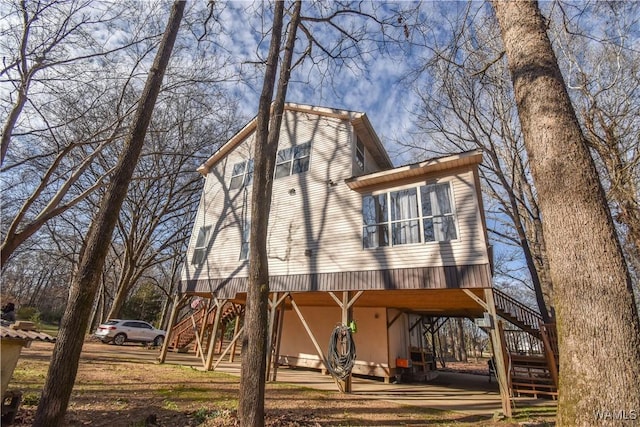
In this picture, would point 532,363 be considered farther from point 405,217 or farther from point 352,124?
point 352,124

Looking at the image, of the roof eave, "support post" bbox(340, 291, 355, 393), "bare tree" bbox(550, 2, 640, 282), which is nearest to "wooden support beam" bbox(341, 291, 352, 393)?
"support post" bbox(340, 291, 355, 393)

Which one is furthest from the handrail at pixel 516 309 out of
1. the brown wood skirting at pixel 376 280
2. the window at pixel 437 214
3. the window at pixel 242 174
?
the window at pixel 242 174

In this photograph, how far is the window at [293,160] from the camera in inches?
446

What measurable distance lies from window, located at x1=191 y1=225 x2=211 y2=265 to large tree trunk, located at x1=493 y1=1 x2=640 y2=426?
11.6 m

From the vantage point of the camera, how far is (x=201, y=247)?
12562 millimetres

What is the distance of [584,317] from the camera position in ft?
7.31

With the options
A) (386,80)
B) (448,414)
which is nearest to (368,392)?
(448,414)

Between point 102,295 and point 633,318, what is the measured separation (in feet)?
90.1

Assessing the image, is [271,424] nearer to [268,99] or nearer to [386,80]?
[268,99]

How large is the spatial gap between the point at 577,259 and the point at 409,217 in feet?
19.8

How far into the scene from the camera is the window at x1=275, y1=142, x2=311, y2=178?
11.3m

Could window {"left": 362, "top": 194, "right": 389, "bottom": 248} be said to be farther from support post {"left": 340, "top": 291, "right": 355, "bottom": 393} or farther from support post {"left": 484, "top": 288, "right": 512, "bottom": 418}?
support post {"left": 484, "top": 288, "right": 512, "bottom": 418}

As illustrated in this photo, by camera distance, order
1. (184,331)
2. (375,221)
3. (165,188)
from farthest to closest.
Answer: (165,188), (184,331), (375,221)

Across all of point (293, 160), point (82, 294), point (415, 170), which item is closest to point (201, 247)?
point (293, 160)
